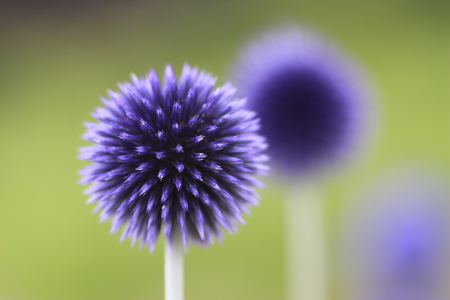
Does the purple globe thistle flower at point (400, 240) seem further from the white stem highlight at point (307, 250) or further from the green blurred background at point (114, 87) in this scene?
the white stem highlight at point (307, 250)

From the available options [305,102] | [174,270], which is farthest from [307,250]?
[174,270]

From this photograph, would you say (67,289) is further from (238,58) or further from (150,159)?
(150,159)

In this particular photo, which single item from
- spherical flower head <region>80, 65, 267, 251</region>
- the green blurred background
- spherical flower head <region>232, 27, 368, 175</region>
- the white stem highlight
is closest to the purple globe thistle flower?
the green blurred background

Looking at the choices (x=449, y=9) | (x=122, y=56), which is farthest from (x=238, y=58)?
(x=449, y=9)

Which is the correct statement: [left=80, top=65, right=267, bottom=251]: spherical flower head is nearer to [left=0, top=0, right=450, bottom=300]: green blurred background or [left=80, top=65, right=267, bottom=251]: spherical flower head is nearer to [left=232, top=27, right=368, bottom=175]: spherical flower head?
[left=232, top=27, right=368, bottom=175]: spherical flower head

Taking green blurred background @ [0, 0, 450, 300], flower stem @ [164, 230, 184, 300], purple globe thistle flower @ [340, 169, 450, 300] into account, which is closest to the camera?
flower stem @ [164, 230, 184, 300]
